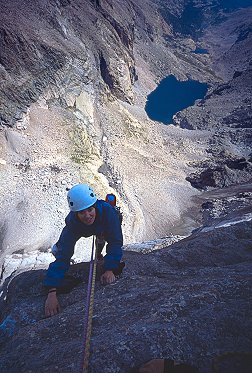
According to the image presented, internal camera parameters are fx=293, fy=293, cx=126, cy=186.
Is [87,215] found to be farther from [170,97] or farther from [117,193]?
[170,97]

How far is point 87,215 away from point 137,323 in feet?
4.55

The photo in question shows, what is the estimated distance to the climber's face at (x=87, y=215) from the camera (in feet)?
12.1

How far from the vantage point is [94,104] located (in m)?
28.0

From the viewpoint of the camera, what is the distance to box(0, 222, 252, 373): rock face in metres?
2.80

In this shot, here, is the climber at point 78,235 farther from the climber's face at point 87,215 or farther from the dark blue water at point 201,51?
the dark blue water at point 201,51

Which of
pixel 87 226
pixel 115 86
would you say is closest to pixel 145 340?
pixel 87 226

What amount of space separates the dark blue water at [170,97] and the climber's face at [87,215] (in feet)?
162

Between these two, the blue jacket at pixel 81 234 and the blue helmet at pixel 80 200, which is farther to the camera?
the blue jacket at pixel 81 234

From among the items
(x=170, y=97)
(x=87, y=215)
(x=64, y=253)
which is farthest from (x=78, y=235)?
(x=170, y=97)

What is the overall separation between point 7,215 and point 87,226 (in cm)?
1299

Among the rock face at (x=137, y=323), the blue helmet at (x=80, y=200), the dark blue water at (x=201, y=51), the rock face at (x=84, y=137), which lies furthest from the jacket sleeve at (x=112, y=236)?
the dark blue water at (x=201, y=51)

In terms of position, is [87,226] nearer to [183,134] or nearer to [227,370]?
[227,370]

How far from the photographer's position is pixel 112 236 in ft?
12.9

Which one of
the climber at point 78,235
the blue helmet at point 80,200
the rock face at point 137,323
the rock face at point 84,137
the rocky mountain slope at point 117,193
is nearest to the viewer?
the rock face at point 137,323
